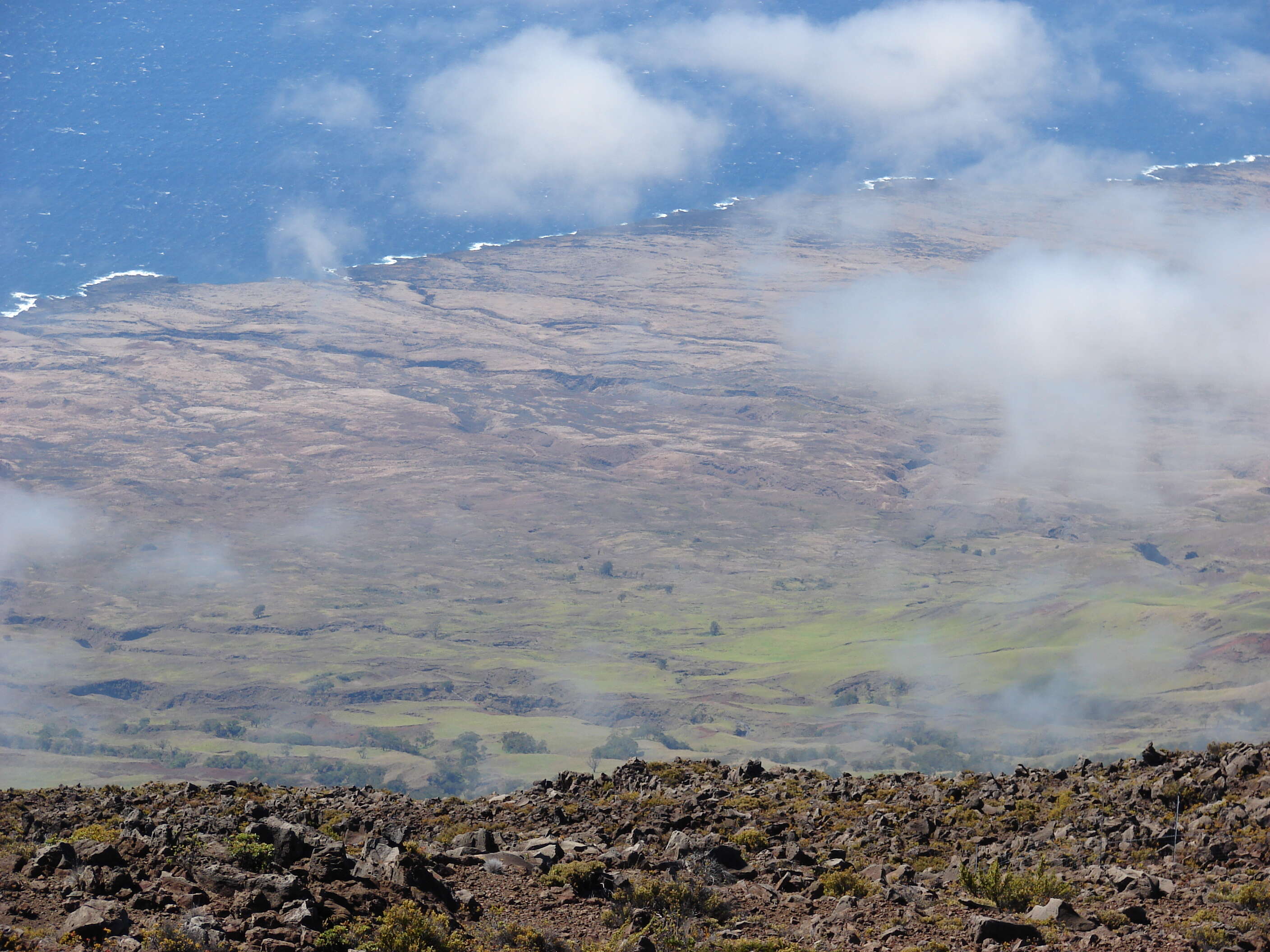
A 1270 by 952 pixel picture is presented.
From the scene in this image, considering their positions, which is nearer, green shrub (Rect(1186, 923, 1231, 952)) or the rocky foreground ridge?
green shrub (Rect(1186, 923, 1231, 952))

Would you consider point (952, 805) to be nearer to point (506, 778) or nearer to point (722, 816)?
point (722, 816)

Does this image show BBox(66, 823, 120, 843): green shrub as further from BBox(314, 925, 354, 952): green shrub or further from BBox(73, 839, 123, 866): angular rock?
BBox(314, 925, 354, 952): green shrub

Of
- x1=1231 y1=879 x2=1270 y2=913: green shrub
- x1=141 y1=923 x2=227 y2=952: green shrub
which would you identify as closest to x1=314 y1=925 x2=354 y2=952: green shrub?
x1=141 y1=923 x2=227 y2=952: green shrub

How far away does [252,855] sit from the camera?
18.8m

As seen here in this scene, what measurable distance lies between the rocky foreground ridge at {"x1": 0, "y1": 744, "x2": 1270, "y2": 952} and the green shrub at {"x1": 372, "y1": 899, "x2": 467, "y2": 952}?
0.12ft

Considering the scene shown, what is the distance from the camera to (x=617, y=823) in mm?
27188

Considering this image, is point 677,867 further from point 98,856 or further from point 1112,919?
point 98,856

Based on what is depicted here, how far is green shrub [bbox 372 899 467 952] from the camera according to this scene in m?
16.3

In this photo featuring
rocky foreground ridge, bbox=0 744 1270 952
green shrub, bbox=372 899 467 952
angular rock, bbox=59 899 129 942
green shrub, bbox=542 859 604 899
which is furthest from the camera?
green shrub, bbox=542 859 604 899

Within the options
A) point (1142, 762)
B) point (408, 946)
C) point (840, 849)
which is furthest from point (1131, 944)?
Result: point (1142, 762)

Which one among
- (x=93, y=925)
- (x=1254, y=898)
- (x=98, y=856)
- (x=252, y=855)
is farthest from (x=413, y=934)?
(x=1254, y=898)

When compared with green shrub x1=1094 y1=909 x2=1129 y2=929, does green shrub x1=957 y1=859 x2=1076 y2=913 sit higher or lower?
lower

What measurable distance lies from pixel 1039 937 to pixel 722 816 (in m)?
10.6

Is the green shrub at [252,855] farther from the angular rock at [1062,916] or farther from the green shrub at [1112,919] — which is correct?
the green shrub at [1112,919]
